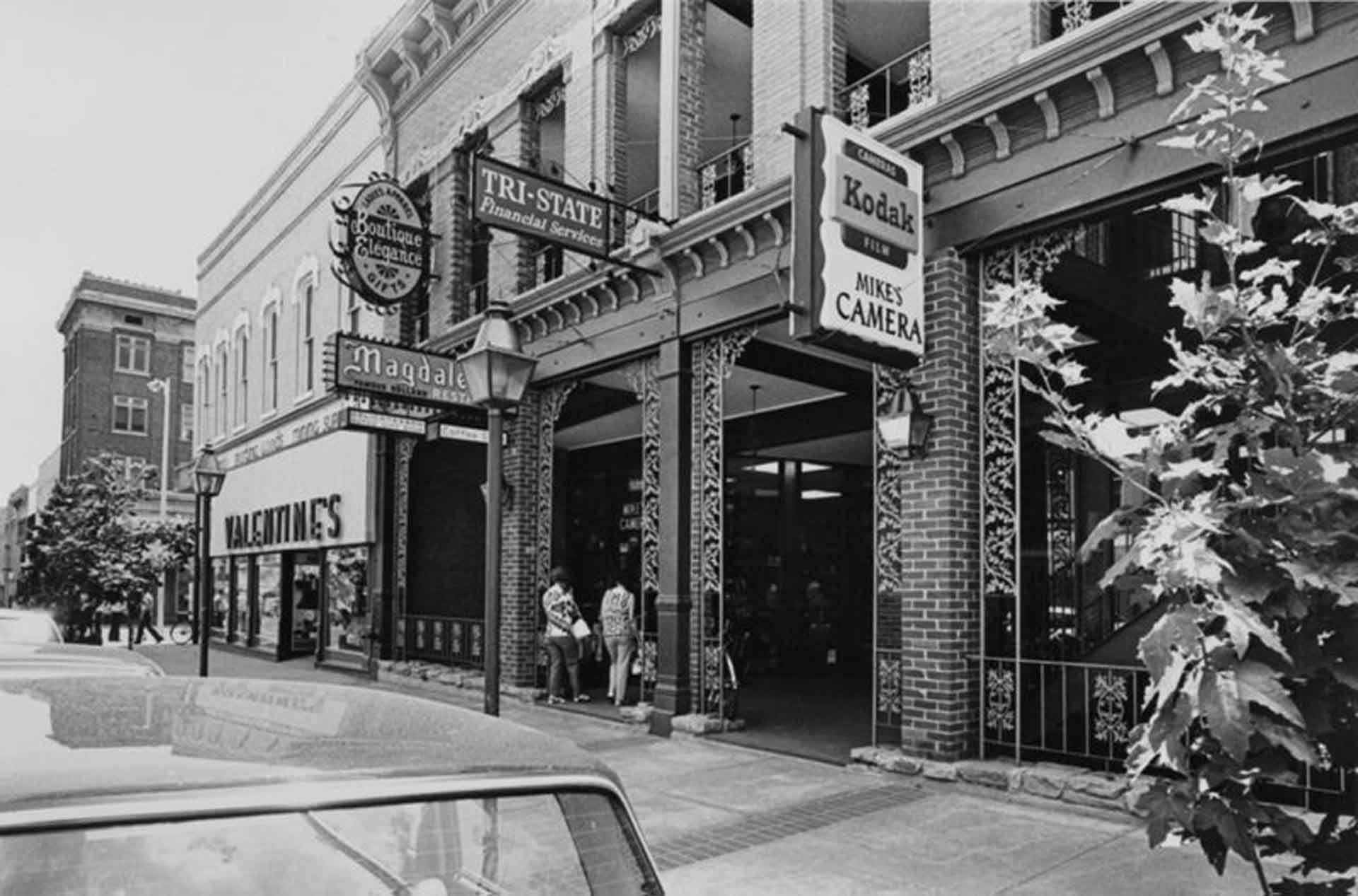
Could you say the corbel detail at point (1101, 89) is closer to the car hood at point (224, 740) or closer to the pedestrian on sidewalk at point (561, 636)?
the car hood at point (224, 740)

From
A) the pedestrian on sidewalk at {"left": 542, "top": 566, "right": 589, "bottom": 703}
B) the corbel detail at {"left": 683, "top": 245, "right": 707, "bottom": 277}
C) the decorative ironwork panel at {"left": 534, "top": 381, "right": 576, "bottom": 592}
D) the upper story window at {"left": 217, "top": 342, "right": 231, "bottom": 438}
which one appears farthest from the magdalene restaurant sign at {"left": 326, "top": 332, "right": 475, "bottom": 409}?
the upper story window at {"left": 217, "top": 342, "right": 231, "bottom": 438}

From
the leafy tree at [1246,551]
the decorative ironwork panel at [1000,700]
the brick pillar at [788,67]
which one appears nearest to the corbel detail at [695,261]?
the brick pillar at [788,67]

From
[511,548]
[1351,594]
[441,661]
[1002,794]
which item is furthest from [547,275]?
[1351,594]

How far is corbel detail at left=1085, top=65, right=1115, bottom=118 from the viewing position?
282 inches

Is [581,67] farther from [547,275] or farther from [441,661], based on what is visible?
[441,661]

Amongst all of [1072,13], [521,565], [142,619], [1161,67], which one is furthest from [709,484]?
[142,619]

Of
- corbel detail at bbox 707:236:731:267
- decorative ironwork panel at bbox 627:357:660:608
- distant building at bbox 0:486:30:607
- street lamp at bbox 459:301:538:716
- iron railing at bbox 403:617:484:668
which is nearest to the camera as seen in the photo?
street lamp at bbox 459:301:538:716

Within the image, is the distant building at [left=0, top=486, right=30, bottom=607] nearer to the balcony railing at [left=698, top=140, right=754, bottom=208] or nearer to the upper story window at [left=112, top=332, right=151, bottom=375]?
the upper story window at [left=112, top=332, right=151, bottom=375]

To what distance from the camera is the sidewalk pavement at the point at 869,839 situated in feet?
18.0

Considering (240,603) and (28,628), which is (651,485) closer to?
(28,628)

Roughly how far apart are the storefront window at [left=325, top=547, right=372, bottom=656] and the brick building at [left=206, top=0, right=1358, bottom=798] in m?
1.33

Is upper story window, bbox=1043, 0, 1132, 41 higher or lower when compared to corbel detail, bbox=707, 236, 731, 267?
higher

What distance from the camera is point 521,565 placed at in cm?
1330

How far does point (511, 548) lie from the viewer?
1341 centimetres
